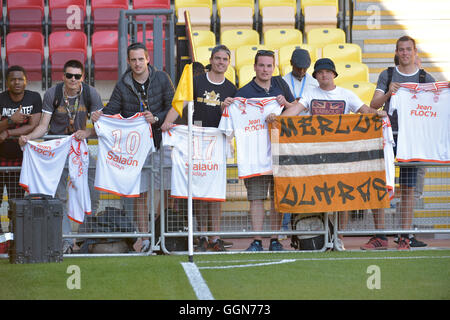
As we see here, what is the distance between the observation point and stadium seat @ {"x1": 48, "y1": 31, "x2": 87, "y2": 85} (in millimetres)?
13977

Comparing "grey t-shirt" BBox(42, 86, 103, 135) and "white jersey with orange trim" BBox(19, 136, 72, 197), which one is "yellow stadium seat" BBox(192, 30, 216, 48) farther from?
"white jersey with orange trim" BBox(19, 136, 72, 197)

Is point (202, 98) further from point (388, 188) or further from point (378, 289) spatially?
point (378, 289)

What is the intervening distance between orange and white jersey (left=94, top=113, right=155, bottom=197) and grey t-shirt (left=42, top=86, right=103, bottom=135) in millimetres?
355

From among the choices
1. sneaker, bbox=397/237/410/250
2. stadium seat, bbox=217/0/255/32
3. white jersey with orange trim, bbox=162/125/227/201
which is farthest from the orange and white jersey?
stadium seat, bbox=217/0/255/32

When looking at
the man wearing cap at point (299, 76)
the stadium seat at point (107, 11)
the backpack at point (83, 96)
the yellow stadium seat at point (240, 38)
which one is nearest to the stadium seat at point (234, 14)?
the yellow stadium seat at point (240, 38)

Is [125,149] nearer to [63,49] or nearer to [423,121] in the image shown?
[423,121]

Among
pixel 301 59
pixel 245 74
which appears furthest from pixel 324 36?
pixel 301 59

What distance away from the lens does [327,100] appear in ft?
28.9

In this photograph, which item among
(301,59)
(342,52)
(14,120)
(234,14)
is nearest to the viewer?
(14,120)

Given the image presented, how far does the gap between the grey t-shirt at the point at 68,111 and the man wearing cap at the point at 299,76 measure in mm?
2400

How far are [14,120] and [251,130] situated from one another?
267 centimetres

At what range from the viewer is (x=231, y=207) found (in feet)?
29.1

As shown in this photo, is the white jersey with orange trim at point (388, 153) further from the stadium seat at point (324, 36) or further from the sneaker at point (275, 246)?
the stadium seat at point (324, 36)

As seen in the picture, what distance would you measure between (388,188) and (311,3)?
7095 millimetres
